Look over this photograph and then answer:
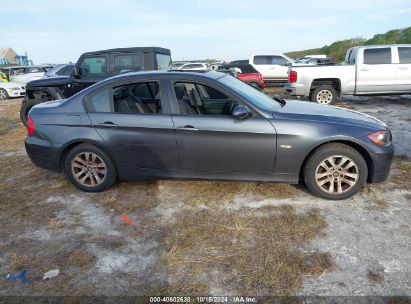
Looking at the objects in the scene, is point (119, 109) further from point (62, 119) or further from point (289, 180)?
point (289, 180)

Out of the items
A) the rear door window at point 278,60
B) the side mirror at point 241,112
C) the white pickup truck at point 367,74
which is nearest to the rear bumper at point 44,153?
the side mirror at point 241,112

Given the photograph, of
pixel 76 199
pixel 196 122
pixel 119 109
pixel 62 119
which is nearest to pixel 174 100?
pixel 196 122

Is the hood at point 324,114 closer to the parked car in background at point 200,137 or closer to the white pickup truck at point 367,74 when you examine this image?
the parked car in background at point 200,137

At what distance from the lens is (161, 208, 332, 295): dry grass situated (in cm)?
254

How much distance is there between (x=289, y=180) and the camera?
380 centimetres

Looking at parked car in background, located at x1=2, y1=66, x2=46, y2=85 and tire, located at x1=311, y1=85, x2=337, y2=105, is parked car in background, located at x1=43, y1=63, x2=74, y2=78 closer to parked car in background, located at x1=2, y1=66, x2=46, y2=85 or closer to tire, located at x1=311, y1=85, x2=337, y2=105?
parked car in background, located at x1=2, y1=66, x2=46, y2=85

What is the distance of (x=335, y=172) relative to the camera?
371 cm

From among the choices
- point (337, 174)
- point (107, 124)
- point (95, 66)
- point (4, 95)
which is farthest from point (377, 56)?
point (4, 95)

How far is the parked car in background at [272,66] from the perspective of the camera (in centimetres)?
1731

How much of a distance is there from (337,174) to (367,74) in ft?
25.4

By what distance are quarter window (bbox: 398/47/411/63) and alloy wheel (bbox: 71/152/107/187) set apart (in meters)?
10.1

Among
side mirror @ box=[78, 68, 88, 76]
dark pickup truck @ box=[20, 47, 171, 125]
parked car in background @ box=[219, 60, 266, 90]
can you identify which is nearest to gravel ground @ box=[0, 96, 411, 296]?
dark pickup truck @ box=[20, 47, 171, 125]

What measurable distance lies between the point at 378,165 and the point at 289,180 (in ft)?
3.38

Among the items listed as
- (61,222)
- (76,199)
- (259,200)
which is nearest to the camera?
(61,222)
